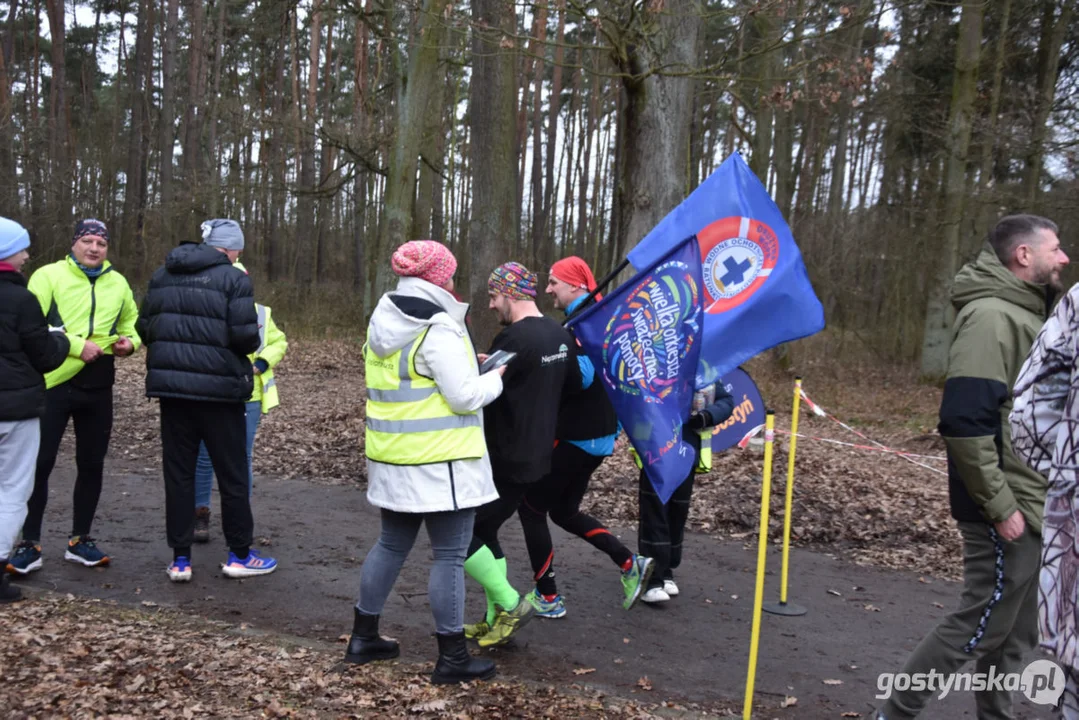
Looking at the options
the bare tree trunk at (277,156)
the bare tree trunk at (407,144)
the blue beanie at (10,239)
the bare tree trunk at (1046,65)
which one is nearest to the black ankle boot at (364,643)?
the blue beanie at (10,239)

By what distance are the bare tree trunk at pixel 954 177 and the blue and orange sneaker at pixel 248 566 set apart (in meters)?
13.6

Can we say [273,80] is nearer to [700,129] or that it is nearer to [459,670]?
[700,129]

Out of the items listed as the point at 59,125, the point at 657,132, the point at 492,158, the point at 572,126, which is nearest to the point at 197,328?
the point at 657,132

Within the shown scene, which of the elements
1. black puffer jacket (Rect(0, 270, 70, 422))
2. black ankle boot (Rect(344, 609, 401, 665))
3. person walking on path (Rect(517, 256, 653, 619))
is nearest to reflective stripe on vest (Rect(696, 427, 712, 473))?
person walking on path (Rect(517, 256, 653, 619))

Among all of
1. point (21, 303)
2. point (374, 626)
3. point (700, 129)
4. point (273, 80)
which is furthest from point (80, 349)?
point (273, 80)

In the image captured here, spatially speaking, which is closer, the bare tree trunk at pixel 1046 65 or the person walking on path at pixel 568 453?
the person walking on path at pixel 568 453

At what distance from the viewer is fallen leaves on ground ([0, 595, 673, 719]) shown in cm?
368

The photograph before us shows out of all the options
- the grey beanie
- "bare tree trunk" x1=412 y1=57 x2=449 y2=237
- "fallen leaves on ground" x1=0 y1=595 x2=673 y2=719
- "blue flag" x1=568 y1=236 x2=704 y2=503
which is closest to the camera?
"fallen leaves on ground" x1=0 y1=595 x2=673 y2=719

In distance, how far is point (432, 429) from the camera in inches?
156

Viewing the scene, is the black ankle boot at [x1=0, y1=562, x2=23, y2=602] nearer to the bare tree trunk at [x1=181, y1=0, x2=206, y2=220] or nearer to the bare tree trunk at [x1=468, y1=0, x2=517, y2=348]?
the bare tree trunk at [x1=468, y1=0, x2=517, y2=348]

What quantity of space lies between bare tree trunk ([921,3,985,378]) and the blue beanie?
1476 cm

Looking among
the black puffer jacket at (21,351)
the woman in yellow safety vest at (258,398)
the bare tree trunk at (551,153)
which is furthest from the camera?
the bare tree trunk at (551,153)

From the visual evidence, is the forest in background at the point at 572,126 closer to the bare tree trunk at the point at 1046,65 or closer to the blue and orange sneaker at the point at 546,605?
the bare tree trunk at the point at 1046,65

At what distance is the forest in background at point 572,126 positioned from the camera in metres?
9.62
